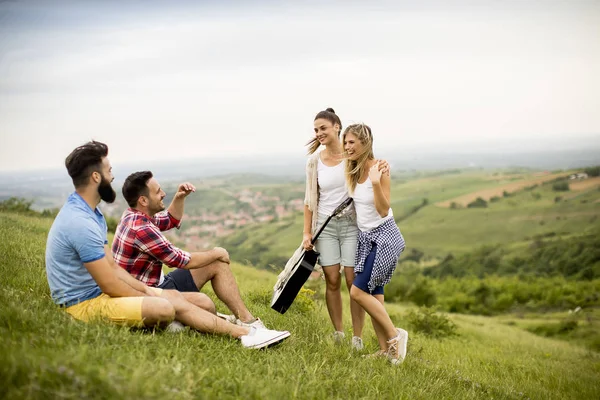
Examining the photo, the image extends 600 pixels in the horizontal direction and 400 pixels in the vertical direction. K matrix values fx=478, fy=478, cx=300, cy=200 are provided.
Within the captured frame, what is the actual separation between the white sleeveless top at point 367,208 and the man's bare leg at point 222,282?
1691 millimetres

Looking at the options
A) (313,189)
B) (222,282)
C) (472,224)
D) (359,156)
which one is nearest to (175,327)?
(222,282)

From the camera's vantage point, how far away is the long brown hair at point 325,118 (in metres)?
6.08

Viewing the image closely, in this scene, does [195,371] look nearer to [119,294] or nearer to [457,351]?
[119,294]

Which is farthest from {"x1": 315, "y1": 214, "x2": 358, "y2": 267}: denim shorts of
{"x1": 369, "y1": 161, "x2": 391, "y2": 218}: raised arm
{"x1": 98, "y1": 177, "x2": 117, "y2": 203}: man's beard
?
{"x1": 98, "y1": 177, "x2": 117, "y2": 203}: man's beard

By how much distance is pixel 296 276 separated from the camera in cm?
605

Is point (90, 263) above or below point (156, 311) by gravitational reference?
above

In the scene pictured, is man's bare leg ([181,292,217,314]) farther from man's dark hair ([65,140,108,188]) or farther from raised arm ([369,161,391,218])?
raised arm ([369,161,391,218])

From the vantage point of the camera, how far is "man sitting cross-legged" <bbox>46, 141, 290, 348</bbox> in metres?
4.11

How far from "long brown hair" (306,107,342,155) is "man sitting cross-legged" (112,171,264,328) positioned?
1741 mm

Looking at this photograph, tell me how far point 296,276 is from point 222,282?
3.42 ft

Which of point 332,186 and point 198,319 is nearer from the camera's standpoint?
point 198,319

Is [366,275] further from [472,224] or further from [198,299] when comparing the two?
[472,224]

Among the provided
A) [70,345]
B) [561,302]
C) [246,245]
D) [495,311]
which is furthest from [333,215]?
[246,245]

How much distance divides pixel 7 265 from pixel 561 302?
30965mm
